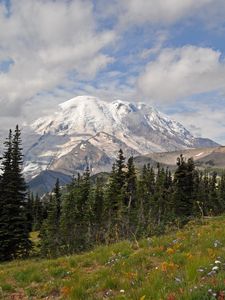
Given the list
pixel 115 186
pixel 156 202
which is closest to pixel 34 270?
pixel 115 186

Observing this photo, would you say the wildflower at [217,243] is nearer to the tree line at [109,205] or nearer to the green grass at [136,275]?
the green grass at [136,275]

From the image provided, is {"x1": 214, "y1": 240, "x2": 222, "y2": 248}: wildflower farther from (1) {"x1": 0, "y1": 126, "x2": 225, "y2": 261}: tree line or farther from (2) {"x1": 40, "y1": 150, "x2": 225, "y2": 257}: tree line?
(2) {"x1": 40, "y1": 150, "x2": 225, "y2": 257}: tree line

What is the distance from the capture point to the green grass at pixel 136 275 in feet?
23.4

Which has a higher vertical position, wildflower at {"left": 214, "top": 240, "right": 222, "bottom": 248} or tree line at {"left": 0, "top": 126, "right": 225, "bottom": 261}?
tree line at {"left": 0, "top": 126, "right": 225, "bottom": 261}

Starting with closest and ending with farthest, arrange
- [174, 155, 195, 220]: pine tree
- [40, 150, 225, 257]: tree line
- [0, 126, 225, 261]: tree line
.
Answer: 1. [0, 126, 225, 261]: tree line
2. [40, 150, 225, 257]: tree line
3. [174, 155, 195, 220]: pine tree

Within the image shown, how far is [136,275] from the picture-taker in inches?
356

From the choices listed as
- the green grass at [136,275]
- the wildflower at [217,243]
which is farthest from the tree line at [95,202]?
the wildflower at [217,243]

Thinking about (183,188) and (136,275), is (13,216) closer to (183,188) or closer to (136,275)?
(183,188)

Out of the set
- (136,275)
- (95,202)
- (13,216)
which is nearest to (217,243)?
(136,275)

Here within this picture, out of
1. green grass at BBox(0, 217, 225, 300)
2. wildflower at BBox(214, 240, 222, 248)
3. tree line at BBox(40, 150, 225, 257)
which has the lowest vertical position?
green grass at BBox(0, 217, 225, 300)

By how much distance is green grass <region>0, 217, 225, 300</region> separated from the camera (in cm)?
712

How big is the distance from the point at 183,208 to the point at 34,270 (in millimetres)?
53243

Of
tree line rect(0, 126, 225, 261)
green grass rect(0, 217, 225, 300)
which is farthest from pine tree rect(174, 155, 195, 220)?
green grass rect(0, 217, 225, 300)

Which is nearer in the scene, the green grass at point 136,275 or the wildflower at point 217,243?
the green grass at point 136,275
